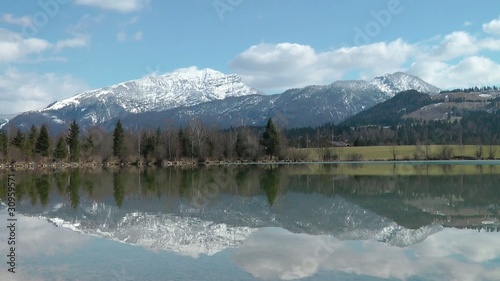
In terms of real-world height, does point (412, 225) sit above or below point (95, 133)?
below

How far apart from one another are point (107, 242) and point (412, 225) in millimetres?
11573

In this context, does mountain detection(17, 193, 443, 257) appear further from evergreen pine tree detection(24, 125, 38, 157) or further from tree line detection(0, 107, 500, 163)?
tree line detection(0, 107, 500, 163)

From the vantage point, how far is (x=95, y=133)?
10444cm

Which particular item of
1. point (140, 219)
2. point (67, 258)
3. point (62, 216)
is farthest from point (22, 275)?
point (62, 216)

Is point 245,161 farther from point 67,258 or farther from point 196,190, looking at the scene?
point 67,258

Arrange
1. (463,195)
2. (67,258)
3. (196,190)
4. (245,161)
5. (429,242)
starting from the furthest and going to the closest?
(245,161) → (196,190) → (463,195) → (429,242) → (67,258)

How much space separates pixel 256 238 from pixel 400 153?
119 metres

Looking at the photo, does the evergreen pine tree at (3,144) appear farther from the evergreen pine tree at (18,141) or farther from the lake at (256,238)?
the lake at (256,238)

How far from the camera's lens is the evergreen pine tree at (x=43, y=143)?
8544cm

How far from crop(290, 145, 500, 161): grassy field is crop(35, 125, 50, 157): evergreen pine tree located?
188ft

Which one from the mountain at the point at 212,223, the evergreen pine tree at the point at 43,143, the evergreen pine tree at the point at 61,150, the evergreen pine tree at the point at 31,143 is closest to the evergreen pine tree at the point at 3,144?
the evergreen pine tree at the point at 31,143

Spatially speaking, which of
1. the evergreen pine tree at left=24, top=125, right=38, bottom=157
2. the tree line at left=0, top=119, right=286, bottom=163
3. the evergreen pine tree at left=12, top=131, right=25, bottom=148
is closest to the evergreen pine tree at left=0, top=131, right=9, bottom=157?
the tree line at left=0, top=119, right=286, bottom=163

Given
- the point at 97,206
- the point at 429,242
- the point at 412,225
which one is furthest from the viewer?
the point at 97,206

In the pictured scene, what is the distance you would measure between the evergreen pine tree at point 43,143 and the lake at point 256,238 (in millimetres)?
60346
